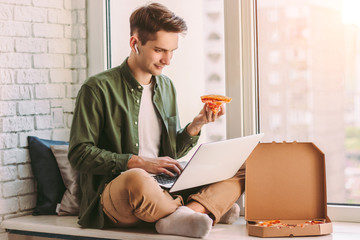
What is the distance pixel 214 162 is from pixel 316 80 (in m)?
0.69

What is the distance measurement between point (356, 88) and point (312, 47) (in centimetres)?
27

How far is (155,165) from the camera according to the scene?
2.46 meters

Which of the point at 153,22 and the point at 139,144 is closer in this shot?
the point at 153,22

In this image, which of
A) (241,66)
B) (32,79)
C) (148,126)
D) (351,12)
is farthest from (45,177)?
(351,12)

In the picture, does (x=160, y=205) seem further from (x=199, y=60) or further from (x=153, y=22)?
(x=199, y=60)

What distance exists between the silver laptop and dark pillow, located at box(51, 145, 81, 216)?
491 mm

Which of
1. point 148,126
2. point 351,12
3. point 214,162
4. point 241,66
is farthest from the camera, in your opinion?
point 241,66

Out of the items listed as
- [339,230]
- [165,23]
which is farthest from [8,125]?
[339,230]

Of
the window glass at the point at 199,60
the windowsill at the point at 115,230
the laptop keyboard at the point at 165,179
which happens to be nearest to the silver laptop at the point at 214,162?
the laptop keyboard at the point at 165,179

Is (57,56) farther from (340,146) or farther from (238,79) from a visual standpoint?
(340,146)

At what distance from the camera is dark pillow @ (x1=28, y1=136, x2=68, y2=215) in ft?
9.59

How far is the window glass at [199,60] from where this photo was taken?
296cm

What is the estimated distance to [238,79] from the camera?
2873mm

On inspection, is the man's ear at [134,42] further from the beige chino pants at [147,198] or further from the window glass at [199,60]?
the beige chino pants at [147,198]
